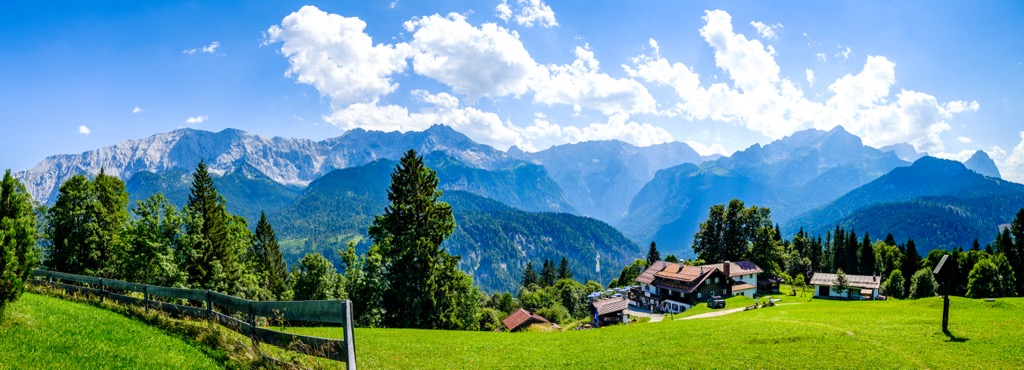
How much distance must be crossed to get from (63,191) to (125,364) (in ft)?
136

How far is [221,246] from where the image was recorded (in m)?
45.7

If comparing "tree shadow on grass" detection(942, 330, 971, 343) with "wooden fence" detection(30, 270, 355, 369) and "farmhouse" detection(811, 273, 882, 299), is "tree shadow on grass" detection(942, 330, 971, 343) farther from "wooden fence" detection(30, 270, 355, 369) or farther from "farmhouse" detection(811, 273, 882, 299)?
"farmhouse" detection(811, 273, 882, 299)

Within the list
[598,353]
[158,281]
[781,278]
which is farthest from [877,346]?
[781,278]

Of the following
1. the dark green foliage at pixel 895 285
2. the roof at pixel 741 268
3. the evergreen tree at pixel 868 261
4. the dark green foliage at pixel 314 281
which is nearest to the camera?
the dark green foliage at pixel 314 281

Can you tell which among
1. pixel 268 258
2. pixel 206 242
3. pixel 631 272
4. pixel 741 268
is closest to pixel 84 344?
pixel 206 242

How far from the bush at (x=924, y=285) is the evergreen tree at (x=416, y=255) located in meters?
67.9

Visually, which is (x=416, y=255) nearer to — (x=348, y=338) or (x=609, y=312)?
(x=348, y=338)

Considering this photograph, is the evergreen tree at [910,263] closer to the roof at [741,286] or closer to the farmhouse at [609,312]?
the roof at [741,286]

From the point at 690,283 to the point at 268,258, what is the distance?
67.1m

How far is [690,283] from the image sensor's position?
7550 cm

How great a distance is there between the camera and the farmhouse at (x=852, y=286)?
7262 centimetres

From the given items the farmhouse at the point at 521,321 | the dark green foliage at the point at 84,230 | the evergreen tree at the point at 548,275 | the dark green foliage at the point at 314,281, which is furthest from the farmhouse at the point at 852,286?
the dark green foliage at the point at 84,230

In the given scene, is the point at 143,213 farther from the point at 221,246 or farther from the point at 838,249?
the point at 838,249

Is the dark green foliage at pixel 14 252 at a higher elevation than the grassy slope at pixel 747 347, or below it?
higher
